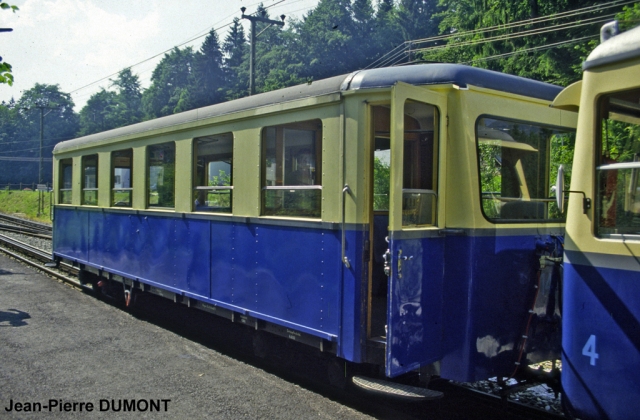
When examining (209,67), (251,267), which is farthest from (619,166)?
(209,67)

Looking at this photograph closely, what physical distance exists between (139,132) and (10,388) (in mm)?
3910

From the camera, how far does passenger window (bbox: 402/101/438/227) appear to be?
484cm

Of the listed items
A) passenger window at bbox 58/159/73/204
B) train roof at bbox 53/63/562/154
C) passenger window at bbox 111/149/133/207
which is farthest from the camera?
passenger window at bbox 58/159/73/204

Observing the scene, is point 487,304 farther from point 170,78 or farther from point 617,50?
point 170,78

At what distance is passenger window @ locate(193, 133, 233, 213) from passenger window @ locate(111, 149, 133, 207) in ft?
6.85

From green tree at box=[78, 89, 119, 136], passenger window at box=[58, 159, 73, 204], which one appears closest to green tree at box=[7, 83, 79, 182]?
green tree at box=[78, 89, 119, 136]

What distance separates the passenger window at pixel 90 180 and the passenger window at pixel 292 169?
5215 millimetres

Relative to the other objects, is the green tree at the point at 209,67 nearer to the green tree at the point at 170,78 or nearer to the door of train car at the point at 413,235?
the green tree at the point at 170,78

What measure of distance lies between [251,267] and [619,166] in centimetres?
374

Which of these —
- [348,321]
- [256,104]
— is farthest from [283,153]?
[348,321]

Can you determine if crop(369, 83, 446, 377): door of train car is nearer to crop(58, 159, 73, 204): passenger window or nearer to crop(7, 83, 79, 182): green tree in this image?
crop(58, 159, 73, 204): passenger window

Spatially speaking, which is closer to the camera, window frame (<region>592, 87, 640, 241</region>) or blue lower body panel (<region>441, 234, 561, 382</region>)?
window frame (<region>592, 87, 640, 241</region>)

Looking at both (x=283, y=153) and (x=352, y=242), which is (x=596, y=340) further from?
(x=283, y=153)

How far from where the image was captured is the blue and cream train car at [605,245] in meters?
3.51
